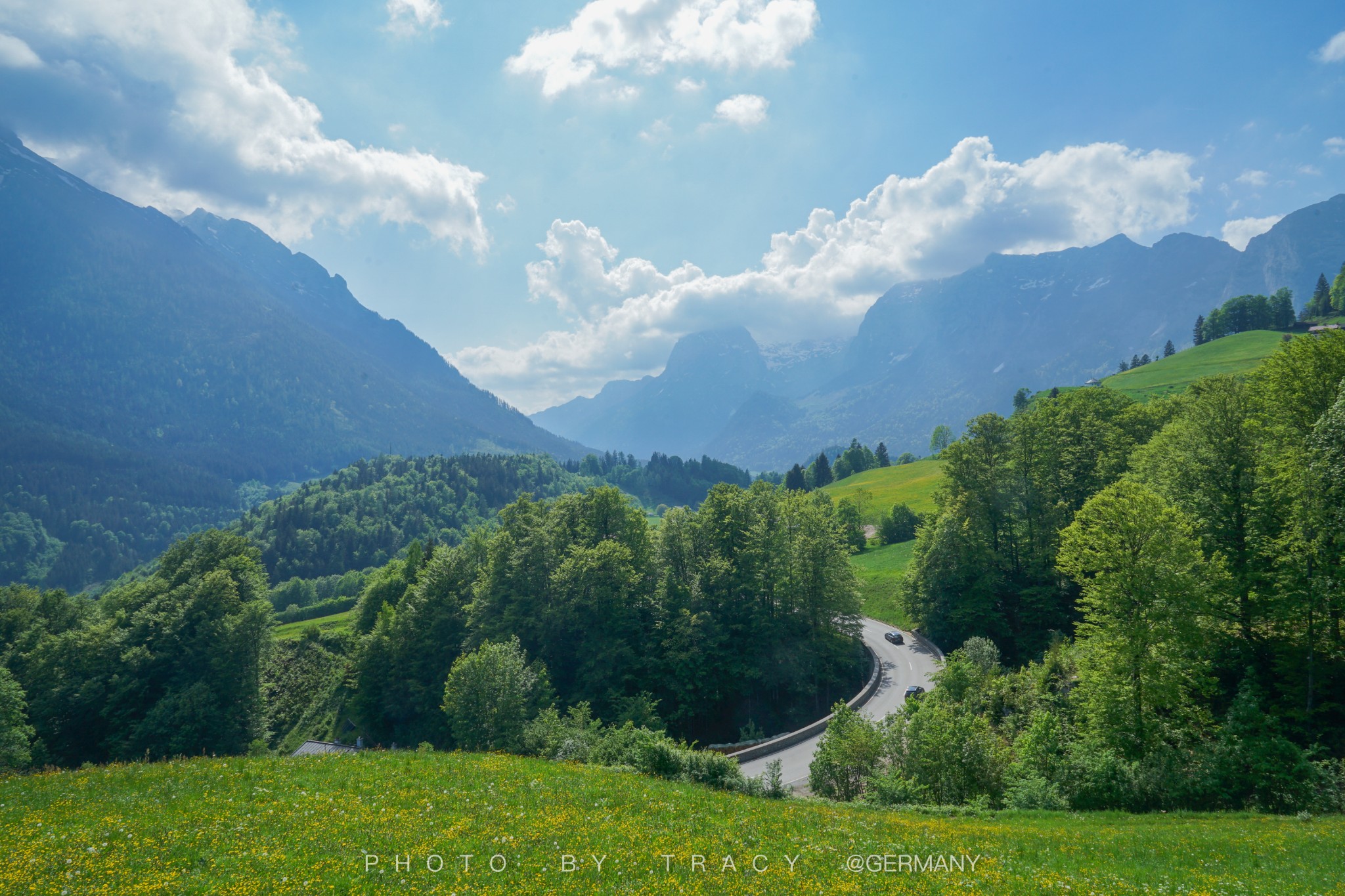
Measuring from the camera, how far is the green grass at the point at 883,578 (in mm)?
66812

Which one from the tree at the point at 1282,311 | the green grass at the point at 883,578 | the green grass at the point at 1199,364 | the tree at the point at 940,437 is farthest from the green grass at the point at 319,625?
the tree at the point at 1282,311

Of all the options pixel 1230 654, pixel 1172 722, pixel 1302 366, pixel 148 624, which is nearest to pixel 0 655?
pixel 148 624

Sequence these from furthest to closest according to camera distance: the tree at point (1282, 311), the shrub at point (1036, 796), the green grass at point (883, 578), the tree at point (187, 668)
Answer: the tree at point (1282, 311) → the green grass at point (883, 578) → the tree at point (187, 668) → the shrub at point (1036, 796)

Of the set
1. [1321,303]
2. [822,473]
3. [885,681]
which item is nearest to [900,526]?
[885,681]

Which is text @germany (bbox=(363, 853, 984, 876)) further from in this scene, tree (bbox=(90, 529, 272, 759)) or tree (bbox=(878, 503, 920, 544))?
tree (bbox=(878, 503, 920, 544))

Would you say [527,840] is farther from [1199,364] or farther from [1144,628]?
[1199,364]

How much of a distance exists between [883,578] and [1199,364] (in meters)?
119

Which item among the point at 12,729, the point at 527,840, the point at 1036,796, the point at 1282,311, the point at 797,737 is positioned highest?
the point at 1282,311

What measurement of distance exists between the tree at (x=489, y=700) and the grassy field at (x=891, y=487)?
7586 centimetres

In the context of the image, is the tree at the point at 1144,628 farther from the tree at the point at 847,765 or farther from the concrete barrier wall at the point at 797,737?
the concrete barrier wall at the point at 797,737

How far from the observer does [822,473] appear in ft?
575

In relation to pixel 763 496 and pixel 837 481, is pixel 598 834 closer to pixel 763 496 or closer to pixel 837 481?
pixel 763 496

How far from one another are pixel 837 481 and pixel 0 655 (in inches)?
6514

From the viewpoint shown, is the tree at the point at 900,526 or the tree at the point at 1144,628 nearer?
the tree at the point at 1144,628
